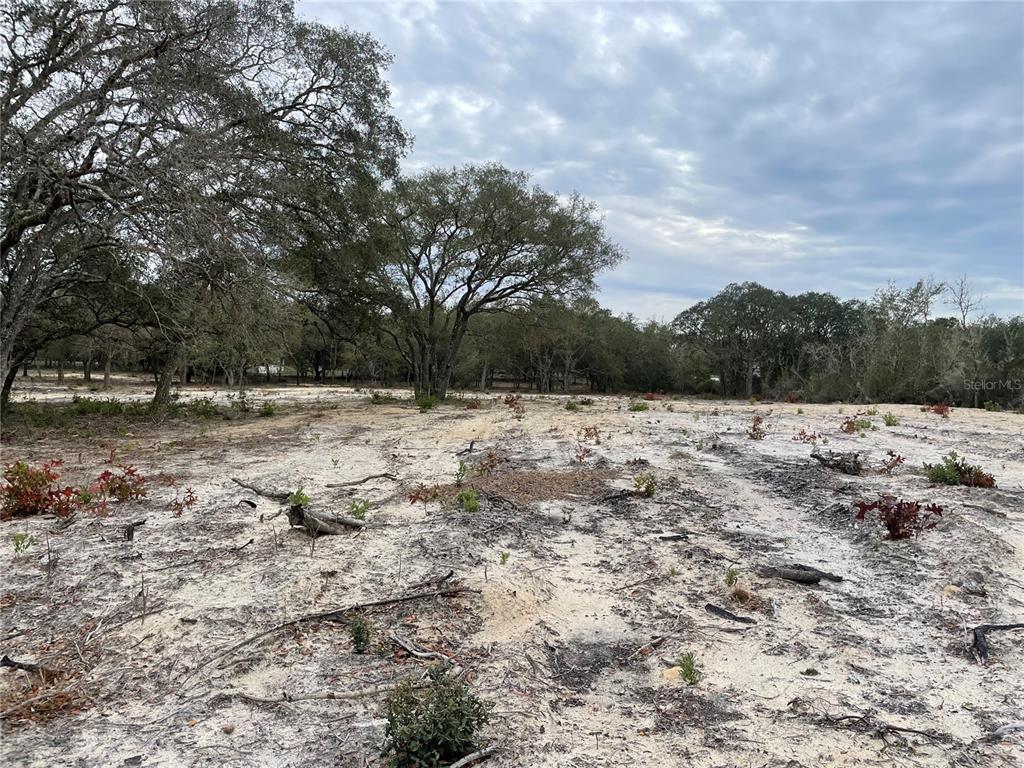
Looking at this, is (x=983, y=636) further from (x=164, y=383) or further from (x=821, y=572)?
(x=164, y=383)

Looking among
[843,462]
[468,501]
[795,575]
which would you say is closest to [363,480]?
[468,501]

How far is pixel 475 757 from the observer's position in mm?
2592

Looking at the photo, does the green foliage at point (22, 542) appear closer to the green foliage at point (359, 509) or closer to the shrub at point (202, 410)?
the green foliage at point (359, 509)

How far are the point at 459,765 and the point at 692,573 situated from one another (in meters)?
2.92

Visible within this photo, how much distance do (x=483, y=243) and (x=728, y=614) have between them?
19914 millimetres

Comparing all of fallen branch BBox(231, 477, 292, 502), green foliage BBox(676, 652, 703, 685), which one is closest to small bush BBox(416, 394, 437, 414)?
fallen branch BBox(231, 477, 292, 502)

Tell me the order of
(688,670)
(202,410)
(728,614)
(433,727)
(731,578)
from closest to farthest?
(433,727) < (688,670) < (728,614) < (731,578) < (202,410)

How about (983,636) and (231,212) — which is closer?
(983,636)

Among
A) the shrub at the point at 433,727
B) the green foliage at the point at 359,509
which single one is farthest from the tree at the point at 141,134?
the shrub at the point at 433,727

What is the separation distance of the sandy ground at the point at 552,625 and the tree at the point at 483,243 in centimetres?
1566

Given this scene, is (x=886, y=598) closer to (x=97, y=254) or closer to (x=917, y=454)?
(x=917, y=454)

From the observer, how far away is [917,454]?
9789 mm

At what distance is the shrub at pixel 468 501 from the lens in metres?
6.37

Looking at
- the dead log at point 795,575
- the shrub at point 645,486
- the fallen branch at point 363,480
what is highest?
the shrub at point 645,486
